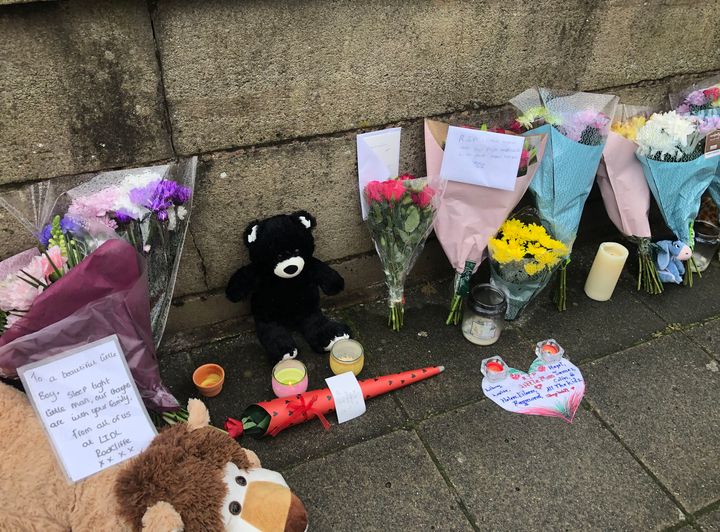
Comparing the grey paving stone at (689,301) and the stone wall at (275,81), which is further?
→ the grey paving stone at (689,301)

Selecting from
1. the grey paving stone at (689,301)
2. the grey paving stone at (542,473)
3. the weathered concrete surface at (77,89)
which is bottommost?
the grey paving stone at (542,473)

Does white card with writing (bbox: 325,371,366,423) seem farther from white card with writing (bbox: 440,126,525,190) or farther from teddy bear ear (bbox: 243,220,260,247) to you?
white card with writing (bbox: 440,126,525,190)

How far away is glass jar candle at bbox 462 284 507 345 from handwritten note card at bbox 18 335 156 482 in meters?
1.74

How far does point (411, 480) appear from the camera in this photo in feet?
7.04

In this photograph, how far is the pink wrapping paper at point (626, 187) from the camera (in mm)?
2949

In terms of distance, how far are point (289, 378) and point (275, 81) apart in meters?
1.39

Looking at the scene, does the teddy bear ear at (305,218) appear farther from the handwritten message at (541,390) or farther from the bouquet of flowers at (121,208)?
the handwritten message at (541,390)

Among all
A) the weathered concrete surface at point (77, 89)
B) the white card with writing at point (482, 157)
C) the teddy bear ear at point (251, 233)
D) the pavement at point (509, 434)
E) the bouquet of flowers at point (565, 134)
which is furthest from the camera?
the bouquet of flowers at point (565, 134)

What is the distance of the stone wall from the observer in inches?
77.1

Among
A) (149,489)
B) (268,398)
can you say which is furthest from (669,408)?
(149,489)

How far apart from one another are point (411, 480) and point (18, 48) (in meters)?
2.26

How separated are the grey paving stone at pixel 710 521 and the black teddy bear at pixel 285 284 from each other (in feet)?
5.73

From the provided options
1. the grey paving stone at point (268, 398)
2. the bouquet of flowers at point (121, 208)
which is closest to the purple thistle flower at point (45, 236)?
the bouquet of flowers at point (121, 208)

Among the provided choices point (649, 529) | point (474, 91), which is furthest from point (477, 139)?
point (649, 529)
